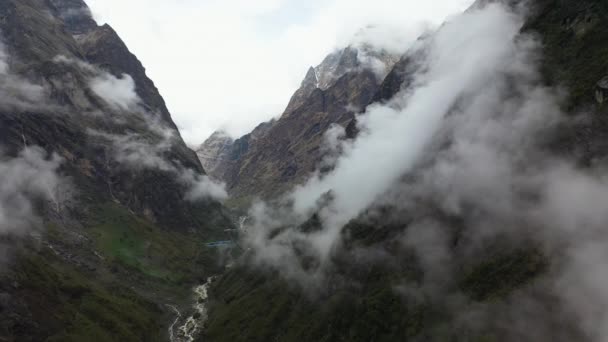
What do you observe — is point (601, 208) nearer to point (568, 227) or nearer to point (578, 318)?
point (568, 227)

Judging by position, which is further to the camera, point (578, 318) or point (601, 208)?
point (601, 208)

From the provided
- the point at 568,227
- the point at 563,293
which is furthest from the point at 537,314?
the point at 568,227

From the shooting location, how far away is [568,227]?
18400 centimetres

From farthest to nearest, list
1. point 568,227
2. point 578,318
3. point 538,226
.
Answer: point 538,226, point 568,227, point 578,318

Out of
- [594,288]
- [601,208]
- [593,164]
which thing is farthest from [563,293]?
[593,164]

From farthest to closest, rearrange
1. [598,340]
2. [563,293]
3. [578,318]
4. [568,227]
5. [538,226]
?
[538,226]
[568,227]
[563,293]
[578,318]
[598,340]

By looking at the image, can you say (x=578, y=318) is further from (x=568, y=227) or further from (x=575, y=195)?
(x=575, y=195)

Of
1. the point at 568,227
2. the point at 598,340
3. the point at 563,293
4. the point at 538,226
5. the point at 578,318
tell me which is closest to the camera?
the point at 598,340

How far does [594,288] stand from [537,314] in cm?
2129

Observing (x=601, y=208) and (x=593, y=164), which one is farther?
(x=593, y=164)

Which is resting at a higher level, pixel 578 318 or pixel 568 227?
pixel 568 227

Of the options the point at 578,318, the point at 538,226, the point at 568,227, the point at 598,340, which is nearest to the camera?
the point at 598,340

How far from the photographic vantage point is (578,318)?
157750 millimetres

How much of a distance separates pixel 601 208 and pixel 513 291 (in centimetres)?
4612
